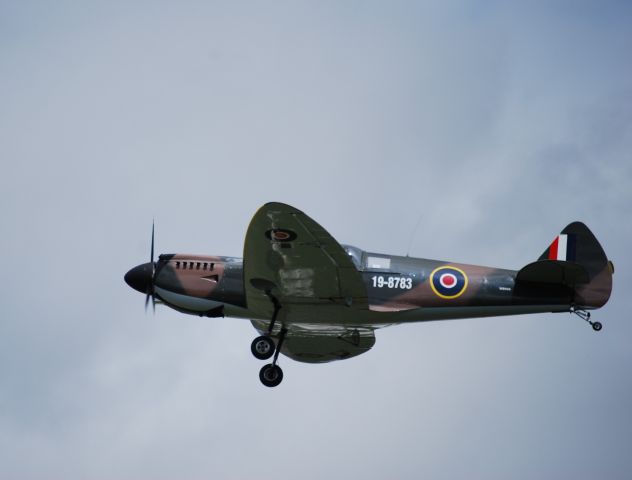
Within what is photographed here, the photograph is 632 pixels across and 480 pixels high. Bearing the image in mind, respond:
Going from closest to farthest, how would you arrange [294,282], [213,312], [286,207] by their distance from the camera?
[286,207]
[294,282]
[213,312]

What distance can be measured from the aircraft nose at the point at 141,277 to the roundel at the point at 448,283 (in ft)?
16.5

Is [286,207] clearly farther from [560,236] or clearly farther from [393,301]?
[560,236]

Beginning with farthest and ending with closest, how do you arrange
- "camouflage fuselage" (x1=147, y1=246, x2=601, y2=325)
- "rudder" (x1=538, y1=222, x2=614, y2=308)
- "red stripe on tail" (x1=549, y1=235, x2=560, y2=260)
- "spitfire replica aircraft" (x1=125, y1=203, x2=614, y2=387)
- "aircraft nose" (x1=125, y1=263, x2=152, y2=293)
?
1. "aircraft nose" (x1=125, y1=263, x2=152, y2=293)
2. "red stripe on tail" (x1=549, y1=235, x2=560, y2=260)
3. "camouflage fuselage" (x1=147, y1=246, x2=601, y2=325)
4. "rudder" (x1=538, y1=222, x2=614, y2=308)
5. "spitfire replica aircraft" (x1=125, y1=203, x2=614, y2=387)

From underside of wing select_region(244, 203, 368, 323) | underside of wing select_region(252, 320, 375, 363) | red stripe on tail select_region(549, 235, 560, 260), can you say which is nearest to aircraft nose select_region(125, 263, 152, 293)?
underside of wing select_region(244, 203, 368, 323)

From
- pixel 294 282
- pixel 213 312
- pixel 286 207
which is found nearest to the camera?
pixel 286 207

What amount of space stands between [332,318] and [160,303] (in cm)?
312

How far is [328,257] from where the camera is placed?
57.7 feet

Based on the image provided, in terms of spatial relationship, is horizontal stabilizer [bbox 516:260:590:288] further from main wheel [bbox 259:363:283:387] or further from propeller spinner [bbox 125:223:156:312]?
propeller spinner [bbox 125:223:156:312]

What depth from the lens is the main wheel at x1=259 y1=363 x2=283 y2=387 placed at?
19.4 m

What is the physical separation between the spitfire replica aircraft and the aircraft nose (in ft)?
0.06

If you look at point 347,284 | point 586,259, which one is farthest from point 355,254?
point 586,259

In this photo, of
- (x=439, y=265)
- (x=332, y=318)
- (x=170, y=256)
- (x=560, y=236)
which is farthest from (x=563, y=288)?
(x=170, y=256)

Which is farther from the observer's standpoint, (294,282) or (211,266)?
(211,266)

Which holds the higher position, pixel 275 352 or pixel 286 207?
pixel 286 207
